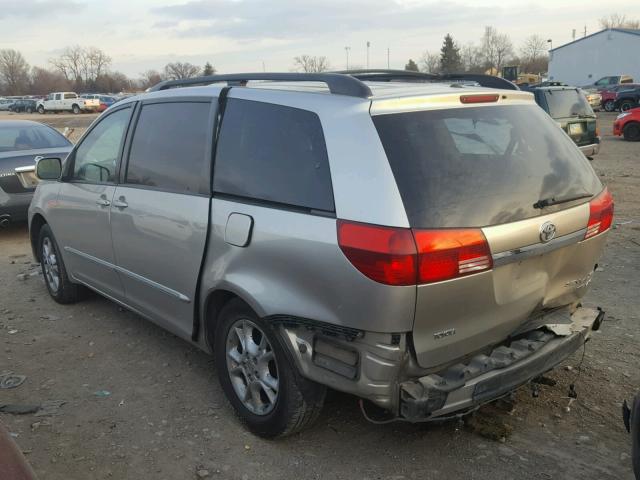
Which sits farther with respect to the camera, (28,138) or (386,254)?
(28,138)

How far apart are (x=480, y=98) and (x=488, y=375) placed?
137 cm

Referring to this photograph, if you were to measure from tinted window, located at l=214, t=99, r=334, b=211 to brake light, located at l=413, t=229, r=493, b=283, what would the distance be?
1.53 feet

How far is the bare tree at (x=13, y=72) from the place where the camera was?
10812 centimetres

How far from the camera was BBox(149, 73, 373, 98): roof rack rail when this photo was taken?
276cm

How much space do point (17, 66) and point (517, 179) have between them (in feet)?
416

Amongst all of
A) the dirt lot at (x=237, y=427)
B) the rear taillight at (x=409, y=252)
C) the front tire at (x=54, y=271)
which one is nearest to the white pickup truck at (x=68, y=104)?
the front tire at (x=54, y=271)

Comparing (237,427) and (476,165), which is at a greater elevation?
(476,165)

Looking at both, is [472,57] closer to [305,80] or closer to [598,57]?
[598,57]

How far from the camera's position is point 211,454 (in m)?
3.08

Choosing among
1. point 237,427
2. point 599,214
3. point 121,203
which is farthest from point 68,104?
point 599,214

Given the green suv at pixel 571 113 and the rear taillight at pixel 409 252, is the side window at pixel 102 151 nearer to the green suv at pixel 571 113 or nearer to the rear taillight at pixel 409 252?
the rear taillight at pixel 409 252

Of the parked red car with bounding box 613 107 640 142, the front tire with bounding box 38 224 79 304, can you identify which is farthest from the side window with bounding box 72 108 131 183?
the parked red car with bounding box 613 107 640 142

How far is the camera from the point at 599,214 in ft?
10.3

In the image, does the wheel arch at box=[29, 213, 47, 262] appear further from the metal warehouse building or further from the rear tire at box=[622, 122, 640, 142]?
the metal warehouse building
